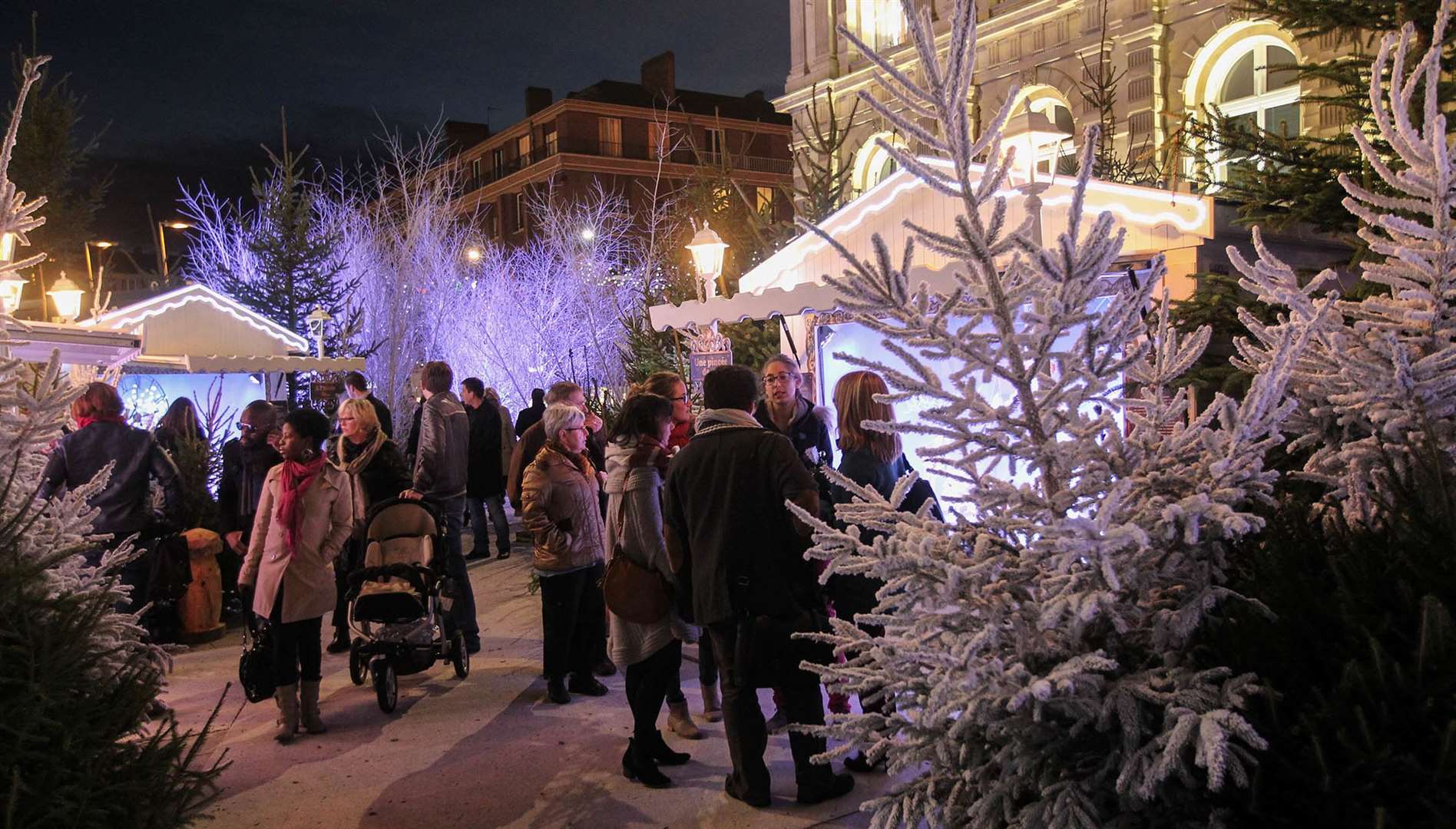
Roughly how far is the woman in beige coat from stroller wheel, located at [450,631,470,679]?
1.11 meters

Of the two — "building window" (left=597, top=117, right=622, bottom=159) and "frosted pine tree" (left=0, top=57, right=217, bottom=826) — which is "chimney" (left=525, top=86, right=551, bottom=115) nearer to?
"building window" (left=597, top=117, right=622, bottom=159)

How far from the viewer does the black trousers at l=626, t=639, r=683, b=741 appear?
525 cm

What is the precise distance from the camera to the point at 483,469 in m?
11.8

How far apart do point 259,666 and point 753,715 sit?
10.5 ft

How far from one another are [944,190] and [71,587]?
8.53 ft

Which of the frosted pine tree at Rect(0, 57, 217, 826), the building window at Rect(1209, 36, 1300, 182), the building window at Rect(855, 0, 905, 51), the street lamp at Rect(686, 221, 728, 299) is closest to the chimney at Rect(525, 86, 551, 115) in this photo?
the building window at Rect(855, 0, 905, 51)

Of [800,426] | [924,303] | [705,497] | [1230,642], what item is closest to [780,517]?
[705,497]

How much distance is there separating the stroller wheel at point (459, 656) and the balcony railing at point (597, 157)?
46848mm

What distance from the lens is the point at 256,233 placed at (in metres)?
22.8

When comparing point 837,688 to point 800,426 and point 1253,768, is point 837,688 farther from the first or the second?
point 800,426

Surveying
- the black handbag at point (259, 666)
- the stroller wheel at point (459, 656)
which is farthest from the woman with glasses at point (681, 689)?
the black handbag at point (259, 666)

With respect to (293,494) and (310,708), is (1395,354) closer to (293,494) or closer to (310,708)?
(293,494)

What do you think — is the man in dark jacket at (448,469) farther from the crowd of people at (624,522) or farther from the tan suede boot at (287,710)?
the tan suede boot at (287,710)

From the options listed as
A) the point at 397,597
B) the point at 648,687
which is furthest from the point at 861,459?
the point at 397,597
